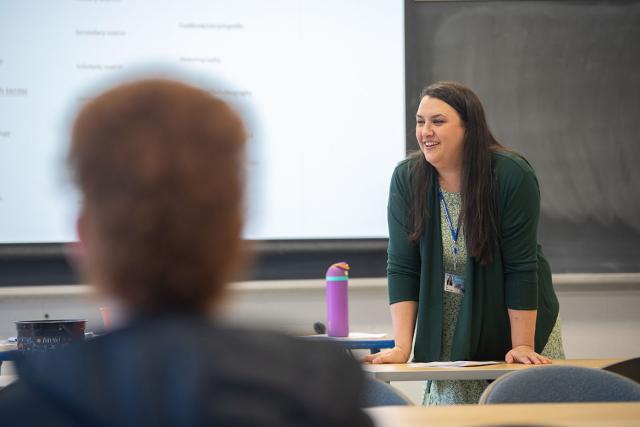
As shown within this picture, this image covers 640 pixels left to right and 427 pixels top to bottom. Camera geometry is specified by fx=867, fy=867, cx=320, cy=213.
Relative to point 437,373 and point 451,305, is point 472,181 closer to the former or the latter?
point 451,305

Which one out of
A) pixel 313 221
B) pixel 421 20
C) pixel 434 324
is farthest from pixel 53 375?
pixel 421 20

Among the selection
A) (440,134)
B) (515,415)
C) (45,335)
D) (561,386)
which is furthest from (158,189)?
(440,134)

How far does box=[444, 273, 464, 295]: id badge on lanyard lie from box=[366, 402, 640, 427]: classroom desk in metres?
1.29

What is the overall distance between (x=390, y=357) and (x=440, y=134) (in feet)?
2.40

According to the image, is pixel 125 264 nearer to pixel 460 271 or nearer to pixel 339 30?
pixel 460 271

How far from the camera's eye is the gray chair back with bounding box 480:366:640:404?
180 centimetres

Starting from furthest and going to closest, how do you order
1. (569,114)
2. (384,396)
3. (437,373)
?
(569,114), (437,373), (384,396)

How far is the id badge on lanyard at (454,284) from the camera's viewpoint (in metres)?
2.82

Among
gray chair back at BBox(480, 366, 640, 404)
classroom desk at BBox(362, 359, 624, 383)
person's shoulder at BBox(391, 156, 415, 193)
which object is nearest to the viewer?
gray chair back at BBox(480, 366, 640, 404)

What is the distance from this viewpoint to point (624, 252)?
14.3ft

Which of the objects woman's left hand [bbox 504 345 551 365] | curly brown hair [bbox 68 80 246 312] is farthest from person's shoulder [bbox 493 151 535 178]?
curly brown hair [bbox 68 80 246 312]

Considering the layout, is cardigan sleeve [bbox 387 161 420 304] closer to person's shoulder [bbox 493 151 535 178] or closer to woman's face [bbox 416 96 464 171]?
woman's face [bbox 416 96 464 171]

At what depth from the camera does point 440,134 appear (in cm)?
281

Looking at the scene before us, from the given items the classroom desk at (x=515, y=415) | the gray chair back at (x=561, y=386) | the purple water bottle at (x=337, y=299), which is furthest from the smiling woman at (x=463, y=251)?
the classroom desk at (x=515, y=415)
